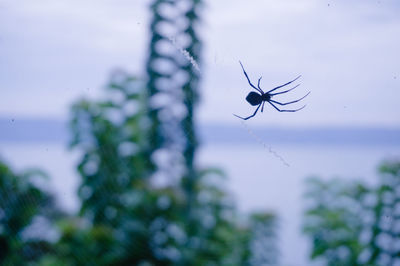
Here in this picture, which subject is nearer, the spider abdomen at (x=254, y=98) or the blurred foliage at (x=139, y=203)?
the spider abdomen at (x=254, y=98)

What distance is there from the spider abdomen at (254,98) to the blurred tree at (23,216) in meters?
1.50

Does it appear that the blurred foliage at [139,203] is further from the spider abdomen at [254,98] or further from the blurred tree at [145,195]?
the spider abdomen at [254,98]

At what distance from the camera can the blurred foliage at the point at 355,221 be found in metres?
2.23

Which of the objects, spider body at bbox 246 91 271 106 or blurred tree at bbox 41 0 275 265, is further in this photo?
blurred tree at bbox 41 0 275 265

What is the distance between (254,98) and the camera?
1.89m

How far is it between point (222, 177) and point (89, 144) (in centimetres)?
94

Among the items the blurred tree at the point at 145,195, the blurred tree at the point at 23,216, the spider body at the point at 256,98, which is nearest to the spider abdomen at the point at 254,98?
the spider body at the point at 256,98

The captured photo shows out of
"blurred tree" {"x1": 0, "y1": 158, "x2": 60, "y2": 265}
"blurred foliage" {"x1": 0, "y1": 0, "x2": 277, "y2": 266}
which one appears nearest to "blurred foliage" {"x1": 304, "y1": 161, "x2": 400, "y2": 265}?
"blurred foliage" {"x1": 0, "y1": 0, "x2": 277, "y2": 266}

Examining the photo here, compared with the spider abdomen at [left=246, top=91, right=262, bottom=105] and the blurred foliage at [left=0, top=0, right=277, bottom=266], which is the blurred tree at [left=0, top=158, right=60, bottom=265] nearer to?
the blurred foliage at [left=0, top=0, right=277, bottom=266]

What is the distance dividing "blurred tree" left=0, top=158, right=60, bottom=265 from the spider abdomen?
4.94 ft

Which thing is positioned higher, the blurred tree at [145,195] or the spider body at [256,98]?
the spider body at [256,98]

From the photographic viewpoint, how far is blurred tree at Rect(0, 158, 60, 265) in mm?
2629

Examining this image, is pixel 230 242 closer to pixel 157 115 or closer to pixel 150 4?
pixel 157 115

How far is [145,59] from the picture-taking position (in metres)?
2.48
